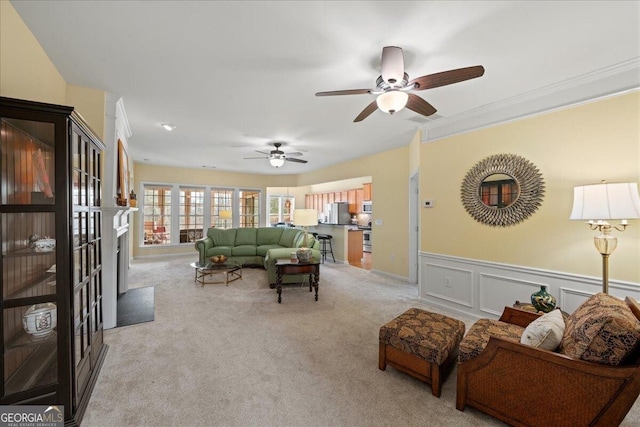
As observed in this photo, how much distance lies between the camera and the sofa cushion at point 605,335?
4.08ft

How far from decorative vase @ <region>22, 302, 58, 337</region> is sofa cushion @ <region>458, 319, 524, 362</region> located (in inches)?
101

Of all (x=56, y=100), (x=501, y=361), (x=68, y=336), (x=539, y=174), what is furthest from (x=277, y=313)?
(x=539, y=174)

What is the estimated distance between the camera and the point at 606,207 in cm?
195

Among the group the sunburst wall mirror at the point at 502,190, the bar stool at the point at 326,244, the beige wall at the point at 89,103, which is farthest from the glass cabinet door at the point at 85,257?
the bar stool at the point at 326,244

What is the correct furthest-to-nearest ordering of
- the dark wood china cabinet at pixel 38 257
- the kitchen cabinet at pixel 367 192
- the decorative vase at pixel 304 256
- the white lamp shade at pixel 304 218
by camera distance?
the kitchen cabinet at pixel 367 192 < the white lamp shade at pixel 304 218 < the decorative vase at pixel 304 256 < the dark wood china cabinet at pixel 38 257

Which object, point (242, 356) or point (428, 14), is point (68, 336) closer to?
point (242, 356)

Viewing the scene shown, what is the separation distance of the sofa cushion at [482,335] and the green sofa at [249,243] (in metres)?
3.25

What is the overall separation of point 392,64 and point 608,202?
195 centimetres

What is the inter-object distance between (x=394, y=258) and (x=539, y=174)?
2.90 m

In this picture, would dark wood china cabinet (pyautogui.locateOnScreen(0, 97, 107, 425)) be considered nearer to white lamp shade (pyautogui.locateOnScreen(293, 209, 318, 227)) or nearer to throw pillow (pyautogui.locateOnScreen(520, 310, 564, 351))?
throw pillow (pyautogui.locateOnScreen(520, 310, 564, 351))

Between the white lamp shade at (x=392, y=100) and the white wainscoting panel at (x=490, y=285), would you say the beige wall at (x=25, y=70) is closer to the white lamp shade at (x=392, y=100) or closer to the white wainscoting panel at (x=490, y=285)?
the white lamp shade at (x=392, y=100)

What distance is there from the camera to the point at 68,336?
1.52 m

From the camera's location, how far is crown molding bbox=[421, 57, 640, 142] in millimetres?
2230

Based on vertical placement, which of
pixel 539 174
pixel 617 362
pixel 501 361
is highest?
pixel 539 174
